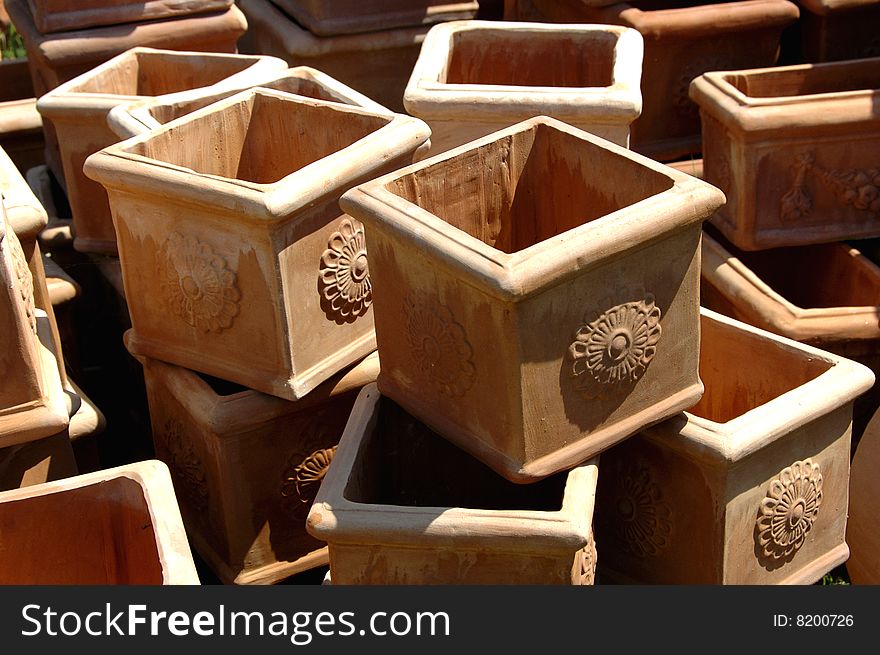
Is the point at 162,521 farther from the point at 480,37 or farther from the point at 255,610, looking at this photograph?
the point at 480,37

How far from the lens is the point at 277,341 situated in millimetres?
3115

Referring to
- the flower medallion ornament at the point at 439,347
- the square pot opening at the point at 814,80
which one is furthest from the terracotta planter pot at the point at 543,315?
the square pot opening at the point at 814,80

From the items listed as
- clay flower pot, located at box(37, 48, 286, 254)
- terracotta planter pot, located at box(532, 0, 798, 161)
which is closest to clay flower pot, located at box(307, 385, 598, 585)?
clay flower pot, located at box(37, 48, 286, 254)

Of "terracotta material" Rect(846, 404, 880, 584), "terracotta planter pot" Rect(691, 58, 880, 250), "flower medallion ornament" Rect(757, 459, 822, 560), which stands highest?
"terracotta planter pot" Rect(691, 58, 880, 250)

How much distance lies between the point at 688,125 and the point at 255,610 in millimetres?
3175

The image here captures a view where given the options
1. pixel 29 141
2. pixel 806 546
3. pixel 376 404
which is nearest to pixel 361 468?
pixel 376 404

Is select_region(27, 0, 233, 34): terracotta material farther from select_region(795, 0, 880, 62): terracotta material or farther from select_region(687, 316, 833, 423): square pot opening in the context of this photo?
select_region(687, 316, 833, 423): square pot opening

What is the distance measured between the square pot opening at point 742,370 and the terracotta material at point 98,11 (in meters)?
2.61

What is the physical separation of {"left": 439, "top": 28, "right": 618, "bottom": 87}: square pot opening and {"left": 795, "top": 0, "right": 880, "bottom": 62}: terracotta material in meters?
1.20

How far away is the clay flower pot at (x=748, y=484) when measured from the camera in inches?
115

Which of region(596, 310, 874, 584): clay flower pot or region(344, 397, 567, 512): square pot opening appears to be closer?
region(596, 310, 874, 584): clay flower pot

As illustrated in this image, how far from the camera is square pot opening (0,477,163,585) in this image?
2.60 meters

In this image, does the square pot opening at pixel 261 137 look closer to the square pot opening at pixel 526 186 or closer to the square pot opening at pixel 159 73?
the square pot opening at pixel 526 186

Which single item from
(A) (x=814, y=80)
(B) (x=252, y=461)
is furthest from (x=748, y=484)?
(A) (x=814, y=80)
